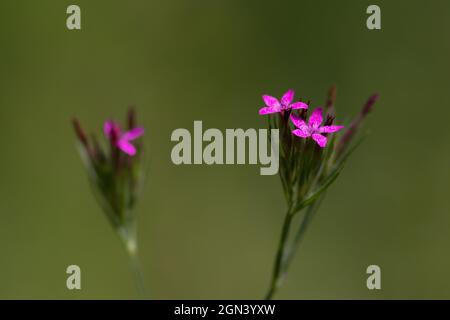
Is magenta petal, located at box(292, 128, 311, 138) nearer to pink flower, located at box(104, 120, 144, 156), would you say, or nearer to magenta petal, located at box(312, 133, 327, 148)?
magenta petal, located at box(312, 133, 327, 148)

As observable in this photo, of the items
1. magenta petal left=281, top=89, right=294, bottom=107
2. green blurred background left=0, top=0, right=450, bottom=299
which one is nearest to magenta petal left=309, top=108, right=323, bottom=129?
magenta petal left=281, top=89, right=294, bottom=107

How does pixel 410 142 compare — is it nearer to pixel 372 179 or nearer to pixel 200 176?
pixel 372 179

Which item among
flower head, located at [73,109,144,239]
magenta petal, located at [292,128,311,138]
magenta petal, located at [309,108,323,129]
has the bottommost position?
flower head, located at [73,109,144,239]

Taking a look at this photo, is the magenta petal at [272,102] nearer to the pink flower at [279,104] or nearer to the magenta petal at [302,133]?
the pink flower at [279,104]

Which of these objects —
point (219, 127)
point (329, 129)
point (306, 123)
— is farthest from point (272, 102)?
point (219, 127)

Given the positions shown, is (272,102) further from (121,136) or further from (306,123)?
(121,136)
